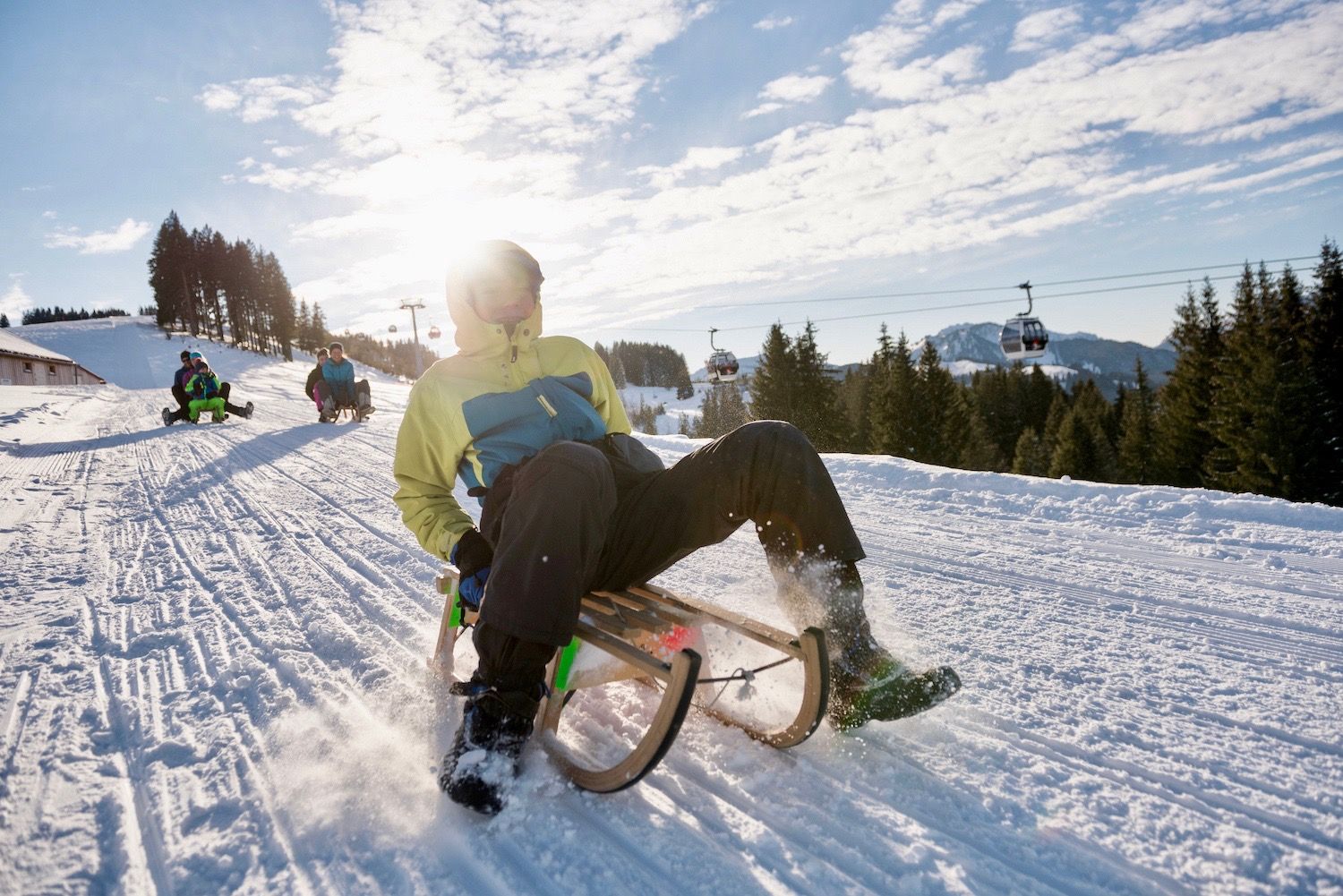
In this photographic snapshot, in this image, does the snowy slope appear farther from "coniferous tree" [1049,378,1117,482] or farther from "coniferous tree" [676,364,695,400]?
"coniferous tree" [676,364,695,400]

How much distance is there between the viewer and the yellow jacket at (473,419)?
2.03m

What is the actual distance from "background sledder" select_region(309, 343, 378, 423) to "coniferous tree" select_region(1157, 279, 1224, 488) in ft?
83.0

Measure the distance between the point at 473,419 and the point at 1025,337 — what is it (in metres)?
22.0

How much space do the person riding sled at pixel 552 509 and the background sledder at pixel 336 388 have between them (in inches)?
422

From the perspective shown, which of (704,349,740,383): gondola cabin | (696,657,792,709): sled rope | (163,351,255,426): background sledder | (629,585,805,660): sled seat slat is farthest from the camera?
(704,349,740,383): gondola cabin

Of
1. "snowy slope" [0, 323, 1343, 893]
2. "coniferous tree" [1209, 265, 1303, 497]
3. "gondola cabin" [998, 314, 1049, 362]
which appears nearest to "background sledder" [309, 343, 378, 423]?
"snowy slope" [0, 323, 1343, 893]

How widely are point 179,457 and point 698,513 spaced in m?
7.99

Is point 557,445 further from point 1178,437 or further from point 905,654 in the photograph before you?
point 1178,437

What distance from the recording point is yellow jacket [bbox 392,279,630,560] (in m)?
2.03

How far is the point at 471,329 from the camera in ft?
6.94

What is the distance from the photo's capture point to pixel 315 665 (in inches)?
95.5

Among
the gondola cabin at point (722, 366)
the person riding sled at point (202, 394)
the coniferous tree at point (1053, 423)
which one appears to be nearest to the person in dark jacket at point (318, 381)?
the person riding sled at point (202, 394)

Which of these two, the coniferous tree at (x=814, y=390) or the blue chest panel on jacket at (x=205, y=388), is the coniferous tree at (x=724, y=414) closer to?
the coniferous tree at (x=814, y=390)

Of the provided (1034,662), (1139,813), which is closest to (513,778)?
(1139,813)
